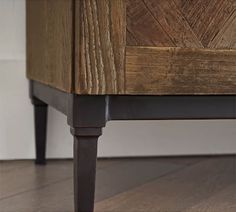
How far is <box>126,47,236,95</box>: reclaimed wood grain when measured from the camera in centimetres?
75

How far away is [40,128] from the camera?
3.99 feet

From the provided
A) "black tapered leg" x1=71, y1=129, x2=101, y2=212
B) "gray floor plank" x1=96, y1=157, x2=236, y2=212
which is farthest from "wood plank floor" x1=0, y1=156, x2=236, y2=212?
"black tapered leg" x1=71, y1=129, x2=101, y2=212

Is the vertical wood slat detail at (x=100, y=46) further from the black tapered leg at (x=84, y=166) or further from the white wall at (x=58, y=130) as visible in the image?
the white wall at (x=58, y=130)

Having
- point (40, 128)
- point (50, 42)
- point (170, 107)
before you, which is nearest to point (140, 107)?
point (170, 107)

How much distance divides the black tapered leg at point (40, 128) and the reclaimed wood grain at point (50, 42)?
79 millimetres

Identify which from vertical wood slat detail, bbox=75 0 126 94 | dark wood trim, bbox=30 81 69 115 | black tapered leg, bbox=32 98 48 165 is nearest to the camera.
A: vertical wood slat detail, bbox=75 0 126 94

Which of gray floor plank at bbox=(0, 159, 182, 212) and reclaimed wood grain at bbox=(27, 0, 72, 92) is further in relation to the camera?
gray floor plank at bbox=(0, 159, 182, 212)

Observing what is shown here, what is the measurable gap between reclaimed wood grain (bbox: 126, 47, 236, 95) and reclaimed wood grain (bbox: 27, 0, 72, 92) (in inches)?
3.7

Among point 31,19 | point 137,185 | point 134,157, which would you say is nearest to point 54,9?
point 31,19

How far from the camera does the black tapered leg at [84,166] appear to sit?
751 millimetres

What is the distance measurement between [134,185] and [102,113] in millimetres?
312

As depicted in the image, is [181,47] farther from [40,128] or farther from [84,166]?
[40,128]

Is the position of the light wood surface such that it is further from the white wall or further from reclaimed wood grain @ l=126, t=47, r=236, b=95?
the white wall

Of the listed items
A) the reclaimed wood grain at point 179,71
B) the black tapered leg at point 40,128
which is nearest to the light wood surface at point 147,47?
the reclaimed wood grain at point 179,71
